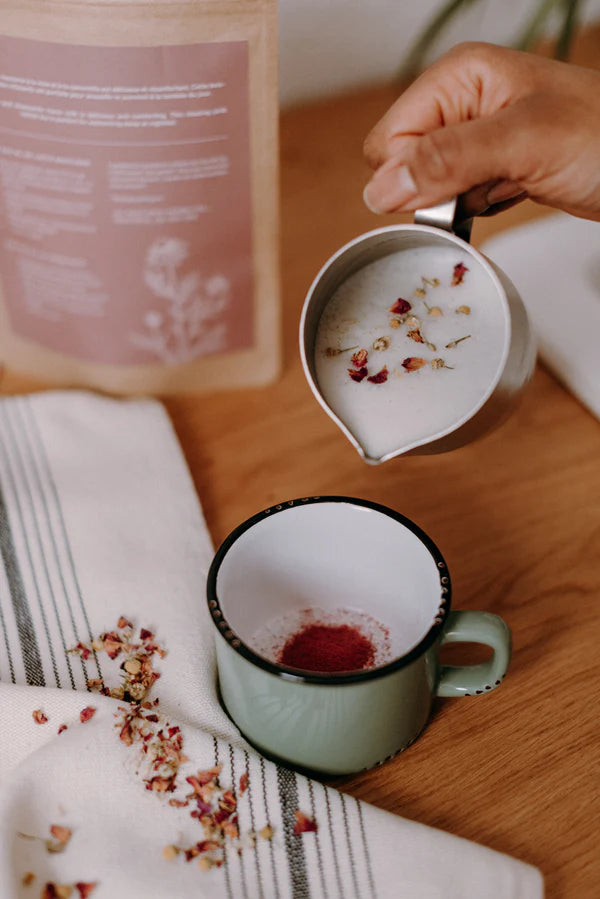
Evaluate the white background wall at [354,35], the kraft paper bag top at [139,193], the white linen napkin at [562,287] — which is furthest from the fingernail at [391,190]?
the white background wall at [354,35]

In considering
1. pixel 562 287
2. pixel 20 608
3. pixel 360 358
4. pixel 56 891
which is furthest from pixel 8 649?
pixel 562 287

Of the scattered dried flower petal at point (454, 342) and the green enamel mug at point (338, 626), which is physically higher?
the scattered dried flower petal at point (454, 342)

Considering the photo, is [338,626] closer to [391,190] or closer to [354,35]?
[391,190]

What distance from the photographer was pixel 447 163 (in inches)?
17.4

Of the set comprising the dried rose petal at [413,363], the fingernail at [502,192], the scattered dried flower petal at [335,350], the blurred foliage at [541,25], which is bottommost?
the scattered dried flower petal at [335,350]

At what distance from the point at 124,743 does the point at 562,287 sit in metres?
0.47

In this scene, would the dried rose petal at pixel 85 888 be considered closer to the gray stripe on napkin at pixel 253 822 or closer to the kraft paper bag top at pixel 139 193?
the gray stripe on napkin at pixel 253 822

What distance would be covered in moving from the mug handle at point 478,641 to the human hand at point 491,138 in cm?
20

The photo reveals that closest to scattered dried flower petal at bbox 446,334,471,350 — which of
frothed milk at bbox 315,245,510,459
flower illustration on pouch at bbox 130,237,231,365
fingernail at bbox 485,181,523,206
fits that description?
frothed milk at bbox 315,245,510,459

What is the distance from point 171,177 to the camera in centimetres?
57

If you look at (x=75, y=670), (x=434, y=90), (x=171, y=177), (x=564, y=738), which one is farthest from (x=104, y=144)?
(x=564, y=738)

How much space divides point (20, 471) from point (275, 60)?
0.30 meters

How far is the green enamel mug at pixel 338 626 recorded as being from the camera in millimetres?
416

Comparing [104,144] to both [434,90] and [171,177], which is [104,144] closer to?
[171,177]
